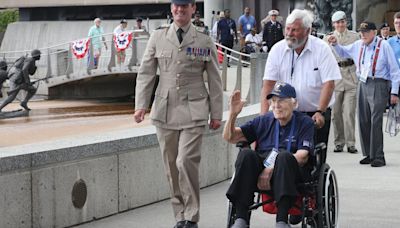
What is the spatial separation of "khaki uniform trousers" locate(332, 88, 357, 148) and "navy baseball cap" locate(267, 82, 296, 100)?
680 cm

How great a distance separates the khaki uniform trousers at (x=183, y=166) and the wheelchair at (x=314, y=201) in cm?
65

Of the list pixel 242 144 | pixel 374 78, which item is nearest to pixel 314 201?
pixel 242 144

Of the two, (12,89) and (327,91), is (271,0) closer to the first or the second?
(12,89)

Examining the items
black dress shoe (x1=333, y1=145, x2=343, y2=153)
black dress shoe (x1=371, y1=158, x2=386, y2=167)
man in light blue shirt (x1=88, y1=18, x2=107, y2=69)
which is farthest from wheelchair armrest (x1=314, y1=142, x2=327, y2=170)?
man in light blue shirt (x1=88, y1=18, x2=107, y2=69)

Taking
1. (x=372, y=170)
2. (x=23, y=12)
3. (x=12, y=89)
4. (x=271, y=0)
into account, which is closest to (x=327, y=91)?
(x=372, y=170)

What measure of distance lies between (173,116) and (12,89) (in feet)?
88.7

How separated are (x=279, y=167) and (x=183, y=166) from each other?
1.12 metres

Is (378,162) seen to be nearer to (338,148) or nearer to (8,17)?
(338,148)

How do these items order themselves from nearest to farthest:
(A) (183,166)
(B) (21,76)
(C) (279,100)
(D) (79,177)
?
(C) (279,100) → (A) (183,166) → (D) (79,177) → (B) (21,76)

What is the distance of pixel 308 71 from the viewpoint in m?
8.79

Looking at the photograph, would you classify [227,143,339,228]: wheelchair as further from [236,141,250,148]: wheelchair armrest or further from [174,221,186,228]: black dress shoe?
[174,221,186,228]: black dress shoe

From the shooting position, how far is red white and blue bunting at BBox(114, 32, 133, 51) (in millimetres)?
35312

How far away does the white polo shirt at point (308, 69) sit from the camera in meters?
8.76

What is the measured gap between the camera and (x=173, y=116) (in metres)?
8.86
